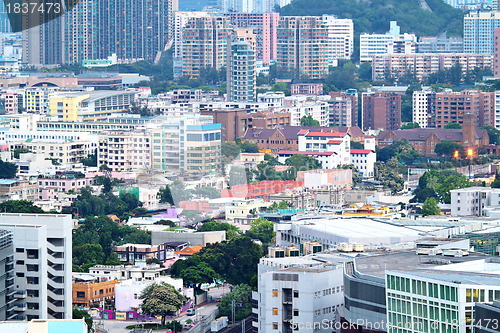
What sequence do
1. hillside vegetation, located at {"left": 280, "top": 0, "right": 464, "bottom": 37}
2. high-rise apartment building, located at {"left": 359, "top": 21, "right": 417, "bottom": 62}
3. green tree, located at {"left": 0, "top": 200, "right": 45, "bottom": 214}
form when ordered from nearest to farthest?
green tree, located at {"left": 0, "top": 200, "right": 45, "bottom": 214} → high-rise apartment building, located at {"left": 359, "top": 21, "right": 417, "bottom": 62} → hillside vegetation, located at {"left": 280, "top": 0, "right": 464, "bottom": 37}

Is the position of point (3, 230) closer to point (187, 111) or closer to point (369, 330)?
point (369, 330)

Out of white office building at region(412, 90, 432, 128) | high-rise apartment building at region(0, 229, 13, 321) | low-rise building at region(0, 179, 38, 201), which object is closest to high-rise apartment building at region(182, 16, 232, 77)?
white office building at region(412, 90, 432, 128)

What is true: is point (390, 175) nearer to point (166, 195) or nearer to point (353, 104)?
point (166, 195)

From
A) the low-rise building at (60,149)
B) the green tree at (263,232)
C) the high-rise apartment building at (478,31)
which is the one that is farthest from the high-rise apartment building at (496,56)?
the green tree at (263,232)

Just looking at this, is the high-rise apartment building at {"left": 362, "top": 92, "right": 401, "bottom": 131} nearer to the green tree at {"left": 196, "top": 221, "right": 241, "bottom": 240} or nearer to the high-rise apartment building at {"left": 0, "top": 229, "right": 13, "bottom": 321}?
the green tree at {"left": 196, "top": 221, "right": 241, "bottom": 240}

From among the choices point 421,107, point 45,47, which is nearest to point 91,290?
point 421,107

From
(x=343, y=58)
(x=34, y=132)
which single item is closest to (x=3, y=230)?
(x=34, y=132)

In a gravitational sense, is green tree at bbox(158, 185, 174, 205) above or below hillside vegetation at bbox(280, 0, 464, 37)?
below

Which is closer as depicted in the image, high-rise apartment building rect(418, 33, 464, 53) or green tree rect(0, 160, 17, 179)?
green tree rect(0, 160, 17, 179)
